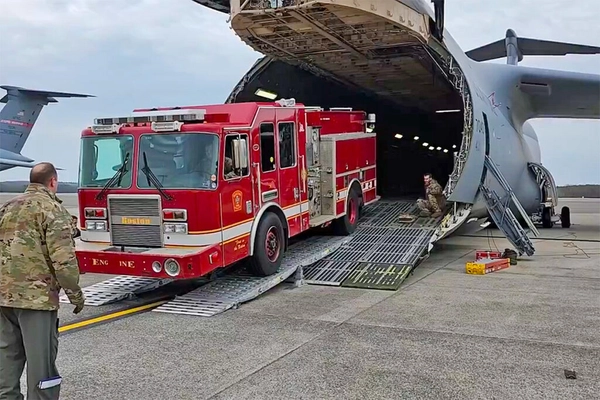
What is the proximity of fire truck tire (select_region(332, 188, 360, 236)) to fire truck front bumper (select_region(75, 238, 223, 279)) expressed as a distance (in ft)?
14.6

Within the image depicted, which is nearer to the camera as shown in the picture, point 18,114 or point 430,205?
point 430,205

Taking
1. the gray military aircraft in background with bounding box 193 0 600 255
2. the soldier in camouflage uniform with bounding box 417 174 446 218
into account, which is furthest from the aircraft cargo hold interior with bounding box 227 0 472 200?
the soldier in camouflage uniform with bounding box 417 174 446 218

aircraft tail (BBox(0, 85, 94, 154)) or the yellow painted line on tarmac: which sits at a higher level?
aircraft tail (BBox(0, 85, 94, 154))

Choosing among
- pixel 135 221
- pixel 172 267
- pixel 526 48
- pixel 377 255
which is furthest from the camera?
pixel 526 48

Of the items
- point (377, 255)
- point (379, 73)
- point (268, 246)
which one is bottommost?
point (377, 255)

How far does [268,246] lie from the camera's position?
9.09 metres

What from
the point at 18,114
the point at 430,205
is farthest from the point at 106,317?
the point at 18,114

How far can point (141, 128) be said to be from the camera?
8.09m

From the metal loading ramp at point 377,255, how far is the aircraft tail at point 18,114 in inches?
1108

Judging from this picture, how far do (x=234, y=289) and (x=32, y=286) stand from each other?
453 cm

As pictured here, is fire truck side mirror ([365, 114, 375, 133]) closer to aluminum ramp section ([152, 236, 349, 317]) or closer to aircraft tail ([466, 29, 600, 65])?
aluminum ramp section ([152, 236, 349, 317])

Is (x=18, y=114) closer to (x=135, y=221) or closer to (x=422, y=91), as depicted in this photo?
(x=422, y=91)

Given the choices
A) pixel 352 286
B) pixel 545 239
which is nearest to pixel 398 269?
pixel 352 286

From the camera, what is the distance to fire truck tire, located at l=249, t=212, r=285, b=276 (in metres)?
8.75
